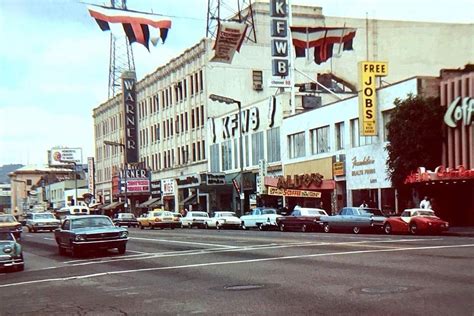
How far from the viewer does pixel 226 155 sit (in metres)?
62.3

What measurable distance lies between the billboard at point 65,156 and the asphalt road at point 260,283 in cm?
12621

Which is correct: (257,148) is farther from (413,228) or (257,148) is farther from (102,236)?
(102,236)

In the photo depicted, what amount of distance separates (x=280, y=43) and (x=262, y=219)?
15600mm

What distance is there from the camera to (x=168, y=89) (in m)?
76.0

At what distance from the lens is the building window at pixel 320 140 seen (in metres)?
47.4

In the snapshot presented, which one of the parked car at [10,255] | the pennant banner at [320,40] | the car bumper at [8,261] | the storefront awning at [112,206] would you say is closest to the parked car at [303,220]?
the parked car at [10,255]

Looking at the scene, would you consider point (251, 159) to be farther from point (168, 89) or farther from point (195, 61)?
point (168, 89)

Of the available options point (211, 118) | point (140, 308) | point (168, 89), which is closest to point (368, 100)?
point (211, 118)

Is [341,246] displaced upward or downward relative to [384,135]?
downward

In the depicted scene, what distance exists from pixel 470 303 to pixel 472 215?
27.9 metres

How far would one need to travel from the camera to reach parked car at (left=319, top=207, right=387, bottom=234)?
3262cm

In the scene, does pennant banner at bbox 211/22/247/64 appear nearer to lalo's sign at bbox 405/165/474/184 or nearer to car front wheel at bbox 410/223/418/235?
lalo's sign at bbox 405/165/474/184

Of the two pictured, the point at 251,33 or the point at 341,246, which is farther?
the point at 251,33

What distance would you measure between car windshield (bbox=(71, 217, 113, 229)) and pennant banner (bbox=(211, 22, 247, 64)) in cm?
2744
